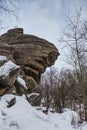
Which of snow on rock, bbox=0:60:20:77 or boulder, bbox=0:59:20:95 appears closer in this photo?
boulder, bbox=0:59:20:95

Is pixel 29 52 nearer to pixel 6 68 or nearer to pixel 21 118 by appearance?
pixel 6 68

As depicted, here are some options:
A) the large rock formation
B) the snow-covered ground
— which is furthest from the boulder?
the large rock formation

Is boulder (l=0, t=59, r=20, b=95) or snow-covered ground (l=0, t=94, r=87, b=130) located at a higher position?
boulder (l=0, t=59, r=20, b=95)

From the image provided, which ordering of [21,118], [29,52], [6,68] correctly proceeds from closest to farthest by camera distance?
[21,118]
[6,68]
[29,52]

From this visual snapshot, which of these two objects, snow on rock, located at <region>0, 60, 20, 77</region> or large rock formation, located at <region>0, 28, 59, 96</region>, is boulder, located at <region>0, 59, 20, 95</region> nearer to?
snow on rock, located at <region>0, 60, 20, 77</region>

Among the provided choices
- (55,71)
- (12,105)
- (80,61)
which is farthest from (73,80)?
(12,105)

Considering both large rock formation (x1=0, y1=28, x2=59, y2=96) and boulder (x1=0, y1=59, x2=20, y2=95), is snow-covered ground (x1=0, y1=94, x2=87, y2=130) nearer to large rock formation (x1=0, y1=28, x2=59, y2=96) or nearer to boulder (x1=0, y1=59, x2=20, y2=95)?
boulder (x1=0, y1=59, x2=20, y2=95)

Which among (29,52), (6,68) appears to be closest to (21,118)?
(6,68)

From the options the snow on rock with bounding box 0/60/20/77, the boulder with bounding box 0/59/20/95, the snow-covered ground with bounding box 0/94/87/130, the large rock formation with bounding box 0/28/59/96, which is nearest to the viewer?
the snow-covered ground with bounding box 0/94/87/130

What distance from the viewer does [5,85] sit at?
12.4 m

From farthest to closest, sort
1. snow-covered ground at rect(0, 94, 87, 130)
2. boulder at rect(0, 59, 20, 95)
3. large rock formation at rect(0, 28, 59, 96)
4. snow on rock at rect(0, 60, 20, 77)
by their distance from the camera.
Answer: large rock formation at rect(0, 28, 59, 96) → snow on rock at rect(0, 60, 20, 77) → boulder at rect(0, 59, 20, 95) → snow-covered ground at rect(0, 94, 87, 130)

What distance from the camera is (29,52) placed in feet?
54.2

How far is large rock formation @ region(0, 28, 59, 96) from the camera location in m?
16.2

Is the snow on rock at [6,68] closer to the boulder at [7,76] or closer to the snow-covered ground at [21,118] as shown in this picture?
the boulder at [7,76]
